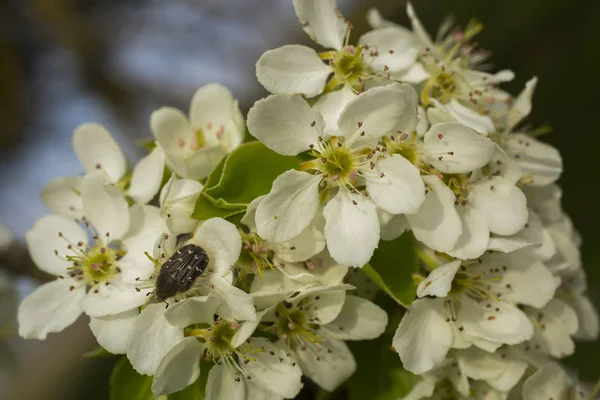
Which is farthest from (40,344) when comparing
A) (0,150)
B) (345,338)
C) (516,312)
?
(516,312)

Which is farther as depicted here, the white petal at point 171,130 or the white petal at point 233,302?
the white petal at point 171,130

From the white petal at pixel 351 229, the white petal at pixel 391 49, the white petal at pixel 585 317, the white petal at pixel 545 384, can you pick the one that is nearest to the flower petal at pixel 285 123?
the white petal at pixel 351 229

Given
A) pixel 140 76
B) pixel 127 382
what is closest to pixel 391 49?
pixel 127 382

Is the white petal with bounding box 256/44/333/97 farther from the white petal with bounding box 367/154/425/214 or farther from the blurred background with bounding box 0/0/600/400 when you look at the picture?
the blurred background with bounding box 0/0/600/400

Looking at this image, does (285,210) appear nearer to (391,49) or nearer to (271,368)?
(271,368)

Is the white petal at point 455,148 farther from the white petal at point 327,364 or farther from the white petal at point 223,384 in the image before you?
the white petal at point 223,384

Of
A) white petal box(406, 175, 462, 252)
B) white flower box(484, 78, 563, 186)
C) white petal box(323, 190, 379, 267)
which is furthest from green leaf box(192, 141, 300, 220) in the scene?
white flower box(484, 78, 563, 186)

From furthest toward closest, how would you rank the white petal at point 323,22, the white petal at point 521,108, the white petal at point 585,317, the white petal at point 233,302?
the white petal at point 585,317 → the white petal at point 521,108 → the white petal at point 323,22 → the white petal at point 233,302
